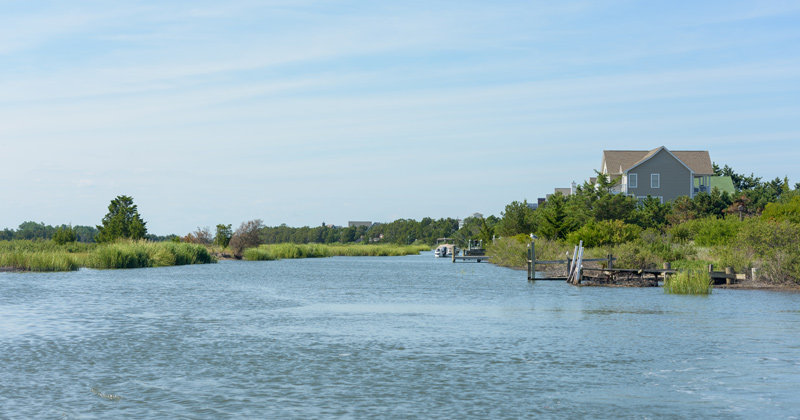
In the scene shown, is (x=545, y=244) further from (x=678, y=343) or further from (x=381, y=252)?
(x=381, y=252)

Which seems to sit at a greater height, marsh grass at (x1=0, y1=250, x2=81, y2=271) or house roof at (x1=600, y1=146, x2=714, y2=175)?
house roof at (x1=600, y1=146, x2=714, y2=175)

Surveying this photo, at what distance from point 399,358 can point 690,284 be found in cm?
2325

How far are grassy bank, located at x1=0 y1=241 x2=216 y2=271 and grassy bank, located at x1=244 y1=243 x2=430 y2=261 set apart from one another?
35.2ft

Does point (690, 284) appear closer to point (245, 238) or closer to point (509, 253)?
point (509, 253)

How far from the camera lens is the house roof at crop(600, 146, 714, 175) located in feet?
281

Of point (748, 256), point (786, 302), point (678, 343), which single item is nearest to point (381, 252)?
point (748, 256)

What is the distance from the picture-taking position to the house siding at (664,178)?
82438 millimetres

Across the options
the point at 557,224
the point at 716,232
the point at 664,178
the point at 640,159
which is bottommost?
the point at 716,232

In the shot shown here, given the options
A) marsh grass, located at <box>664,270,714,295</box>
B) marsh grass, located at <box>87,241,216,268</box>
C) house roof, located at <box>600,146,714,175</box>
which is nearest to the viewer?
marsh grass, located at <box>664,270,714,295</box>

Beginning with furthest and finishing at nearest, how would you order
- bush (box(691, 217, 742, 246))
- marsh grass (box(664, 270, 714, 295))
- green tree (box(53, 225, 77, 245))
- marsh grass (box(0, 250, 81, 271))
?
1. green tree (box(53, 225, 77, 245))
2. marsh grass (box(0, 250, 81, 271))
3. bush (box(691, 217, 742, 246))
4. marsh grass (box(664, 270, 714, 295))

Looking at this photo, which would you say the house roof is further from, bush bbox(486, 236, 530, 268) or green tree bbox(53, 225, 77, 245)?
green tree bbox(53, 225, 77, 245)

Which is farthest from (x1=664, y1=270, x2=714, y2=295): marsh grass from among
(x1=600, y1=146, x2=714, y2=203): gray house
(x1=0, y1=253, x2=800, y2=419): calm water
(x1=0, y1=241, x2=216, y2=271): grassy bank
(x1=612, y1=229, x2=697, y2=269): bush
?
(x1=600, y1=146, x2=714, y2=203): gray house

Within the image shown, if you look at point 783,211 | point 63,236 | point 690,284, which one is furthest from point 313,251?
point 690,284

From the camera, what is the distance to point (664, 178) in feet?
271
